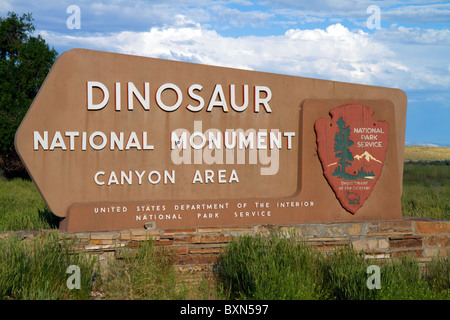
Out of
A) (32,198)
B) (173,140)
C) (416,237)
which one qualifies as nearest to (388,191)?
(416,237)

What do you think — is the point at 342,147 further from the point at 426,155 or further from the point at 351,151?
the point at 426,155

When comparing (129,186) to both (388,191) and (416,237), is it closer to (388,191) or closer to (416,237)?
(388,191)

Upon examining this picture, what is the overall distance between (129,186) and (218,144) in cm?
142

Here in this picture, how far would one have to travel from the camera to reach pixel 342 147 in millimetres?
7633

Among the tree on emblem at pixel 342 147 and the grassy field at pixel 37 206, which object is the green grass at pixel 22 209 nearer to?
the grassy field at pixel 37 206

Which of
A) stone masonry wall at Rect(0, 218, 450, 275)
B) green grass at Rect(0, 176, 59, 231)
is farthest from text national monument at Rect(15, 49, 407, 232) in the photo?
green grass at Rect(0, 176, 59, 231)

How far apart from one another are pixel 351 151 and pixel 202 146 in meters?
2.36

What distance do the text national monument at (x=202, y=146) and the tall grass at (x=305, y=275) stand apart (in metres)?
0.83

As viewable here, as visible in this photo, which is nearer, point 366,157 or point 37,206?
point 366,157

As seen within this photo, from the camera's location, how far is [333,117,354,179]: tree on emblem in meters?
7.61

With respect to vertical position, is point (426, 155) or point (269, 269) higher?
point (426, 155)

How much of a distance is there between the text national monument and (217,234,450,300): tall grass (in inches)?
32.8

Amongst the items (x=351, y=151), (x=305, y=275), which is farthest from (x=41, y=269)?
(x=351, y=151)

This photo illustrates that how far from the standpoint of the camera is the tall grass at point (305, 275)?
5437mm
